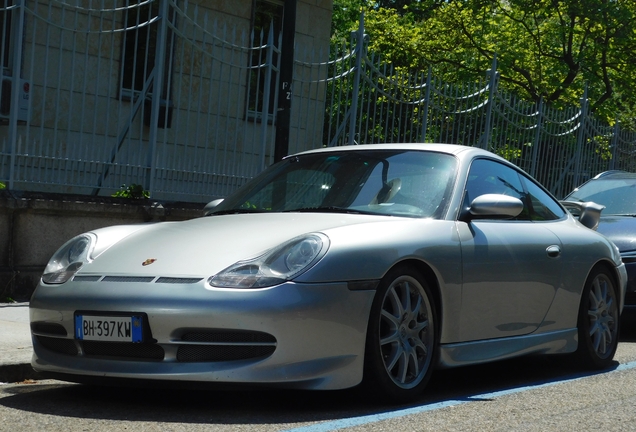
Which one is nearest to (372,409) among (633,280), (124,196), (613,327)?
(613,327)

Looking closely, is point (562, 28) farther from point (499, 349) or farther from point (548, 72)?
point (499, 349)

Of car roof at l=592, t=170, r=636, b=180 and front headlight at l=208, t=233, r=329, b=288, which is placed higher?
car roof at l=592, t=170, r=636, b=180

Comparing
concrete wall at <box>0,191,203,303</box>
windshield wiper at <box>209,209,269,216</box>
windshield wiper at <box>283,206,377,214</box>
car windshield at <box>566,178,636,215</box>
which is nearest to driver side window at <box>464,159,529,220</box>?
windshield wiper at <box>283,206,377,214</box>

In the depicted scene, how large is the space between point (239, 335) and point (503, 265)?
6.23 feet

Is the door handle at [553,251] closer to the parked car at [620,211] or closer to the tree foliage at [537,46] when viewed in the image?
the parked car at [620,211]

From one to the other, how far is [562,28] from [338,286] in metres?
18.5

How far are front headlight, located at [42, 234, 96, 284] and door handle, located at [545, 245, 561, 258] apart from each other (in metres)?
2.77

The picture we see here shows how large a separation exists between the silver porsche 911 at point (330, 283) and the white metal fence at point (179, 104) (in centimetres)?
312

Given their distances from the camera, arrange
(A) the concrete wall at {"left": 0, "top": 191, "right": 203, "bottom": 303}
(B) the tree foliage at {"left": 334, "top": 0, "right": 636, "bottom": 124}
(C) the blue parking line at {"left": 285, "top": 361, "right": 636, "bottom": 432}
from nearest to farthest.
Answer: (C) the blue parking line at {"left": 285, "top": 361, "right": 636, "bottom": 432} → (A) the concrete wall at {"left": 0, "top": 191, "right": 203, "bottom": 303} → (B) the tree foliage at {"left": 334, "top": 0, "right": 636, "bottom": 124}

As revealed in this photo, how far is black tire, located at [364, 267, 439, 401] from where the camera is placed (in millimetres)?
5086

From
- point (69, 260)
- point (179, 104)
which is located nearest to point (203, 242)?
point (69, 260)

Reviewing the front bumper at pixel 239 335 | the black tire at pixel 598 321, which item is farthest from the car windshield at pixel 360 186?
the black tire at pixel 598 321

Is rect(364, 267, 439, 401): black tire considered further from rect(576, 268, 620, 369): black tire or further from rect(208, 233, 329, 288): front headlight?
rect(576, 268, 620, 369): black tire

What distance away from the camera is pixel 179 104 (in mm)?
10172
